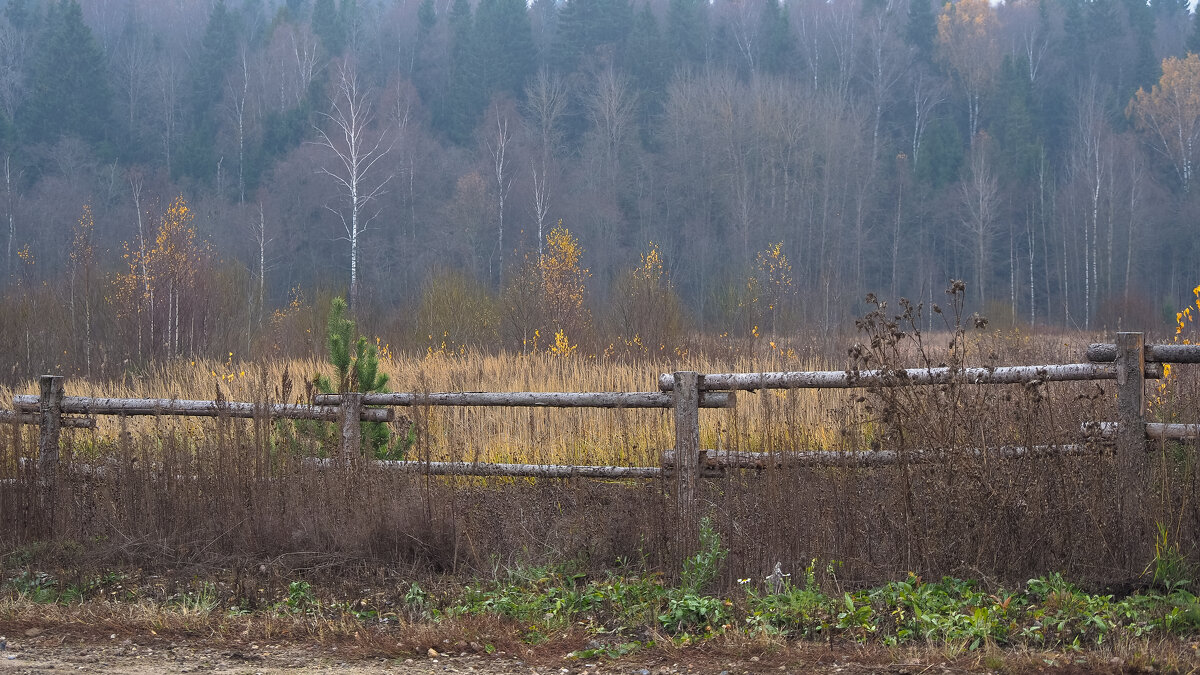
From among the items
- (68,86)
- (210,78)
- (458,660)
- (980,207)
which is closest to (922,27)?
(980,207)

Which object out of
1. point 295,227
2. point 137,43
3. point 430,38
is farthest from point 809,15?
point 137,43

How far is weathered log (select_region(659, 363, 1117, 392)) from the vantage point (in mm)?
5277

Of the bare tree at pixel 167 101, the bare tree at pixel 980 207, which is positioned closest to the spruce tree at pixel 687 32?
the bare tree at pixel 980 207

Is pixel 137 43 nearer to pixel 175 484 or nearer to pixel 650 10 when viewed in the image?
pixel 650 10

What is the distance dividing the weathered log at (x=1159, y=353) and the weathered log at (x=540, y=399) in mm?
2156

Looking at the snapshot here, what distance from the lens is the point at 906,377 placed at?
206 inches

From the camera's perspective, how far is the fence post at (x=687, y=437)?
6109 mm

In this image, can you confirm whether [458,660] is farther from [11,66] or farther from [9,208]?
[11,66]

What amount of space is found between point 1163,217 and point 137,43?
53.1 meters

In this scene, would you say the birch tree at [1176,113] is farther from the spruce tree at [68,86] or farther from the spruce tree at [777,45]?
the spruce tree at [68,86]

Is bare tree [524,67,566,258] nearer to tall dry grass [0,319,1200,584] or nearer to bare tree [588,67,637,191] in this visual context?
bare tree [588,67,637,191]

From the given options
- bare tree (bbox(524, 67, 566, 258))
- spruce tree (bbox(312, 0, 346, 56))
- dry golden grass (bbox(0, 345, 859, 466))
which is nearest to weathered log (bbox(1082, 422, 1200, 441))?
dry golden grass (bbox(0, 345, 859, 466))

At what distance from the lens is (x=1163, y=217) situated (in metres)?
44.9

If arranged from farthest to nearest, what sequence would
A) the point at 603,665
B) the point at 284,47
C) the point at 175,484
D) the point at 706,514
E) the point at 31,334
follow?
1. the point at 284,47
2. the point at 31,334
3. the point at 175,484
4. the point at 706,514
5. the point at 603,665
